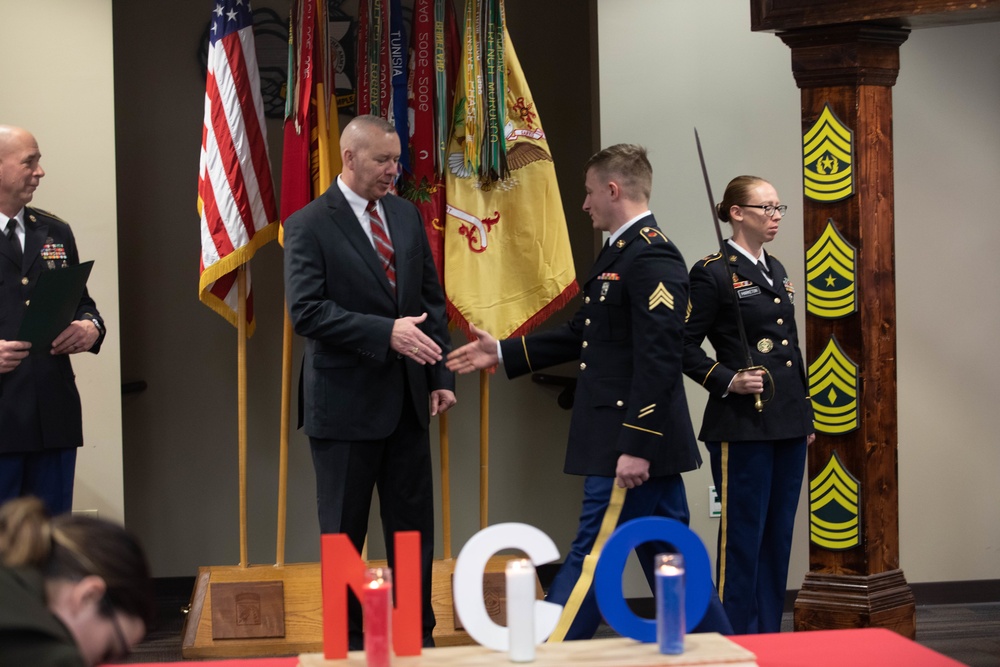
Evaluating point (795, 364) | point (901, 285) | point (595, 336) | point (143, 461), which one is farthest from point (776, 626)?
point (143, 461)

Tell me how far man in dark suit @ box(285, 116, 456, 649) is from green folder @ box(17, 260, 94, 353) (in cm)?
59

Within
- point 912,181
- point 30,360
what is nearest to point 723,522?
point 912,181

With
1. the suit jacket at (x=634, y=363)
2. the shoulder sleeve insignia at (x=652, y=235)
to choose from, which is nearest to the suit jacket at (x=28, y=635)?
the suit jacket at (x=634, y=363)

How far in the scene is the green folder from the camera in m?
3.20

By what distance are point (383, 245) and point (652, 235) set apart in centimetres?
92

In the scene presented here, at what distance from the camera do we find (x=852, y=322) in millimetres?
3627

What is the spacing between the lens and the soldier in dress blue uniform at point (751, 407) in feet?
11.3

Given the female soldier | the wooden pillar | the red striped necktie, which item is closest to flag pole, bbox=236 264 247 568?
the red striped necktie

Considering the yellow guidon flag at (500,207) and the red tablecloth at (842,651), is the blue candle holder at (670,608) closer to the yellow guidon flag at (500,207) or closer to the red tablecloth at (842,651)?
the red tablecloth at (842,651)

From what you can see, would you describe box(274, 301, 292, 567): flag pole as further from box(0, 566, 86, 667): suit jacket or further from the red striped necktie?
box(0, 566, 86, 667): suit jacket

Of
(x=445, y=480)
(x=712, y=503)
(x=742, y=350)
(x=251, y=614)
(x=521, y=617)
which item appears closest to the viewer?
(x=521, y=617)

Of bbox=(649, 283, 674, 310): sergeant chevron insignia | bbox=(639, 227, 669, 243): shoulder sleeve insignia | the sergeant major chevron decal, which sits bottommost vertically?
bbox=(649, 283, 674, 310): sergeant chevron insignia

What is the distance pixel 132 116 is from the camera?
4.64 meters

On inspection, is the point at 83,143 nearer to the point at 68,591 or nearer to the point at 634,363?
the point at 634,363
